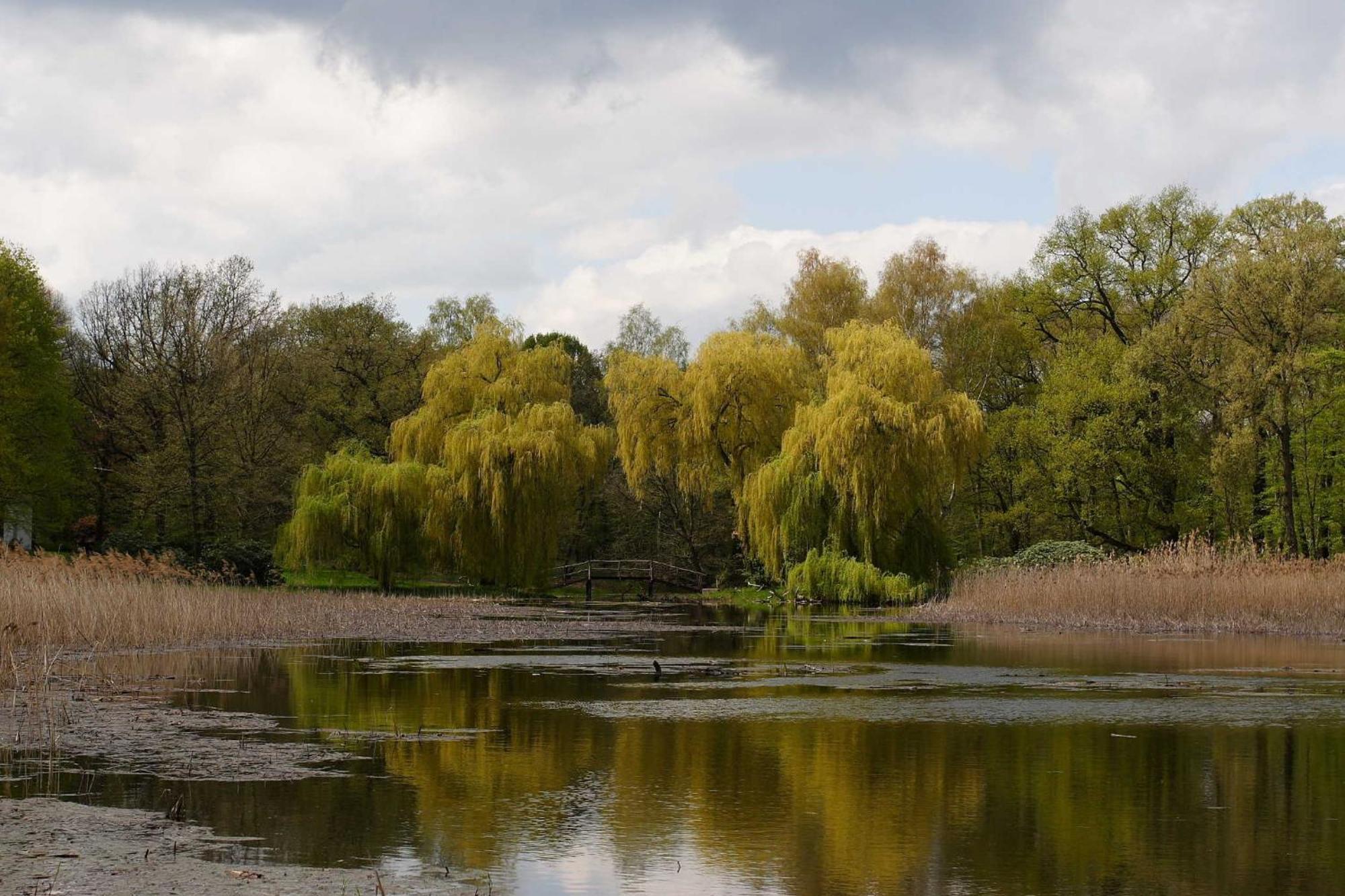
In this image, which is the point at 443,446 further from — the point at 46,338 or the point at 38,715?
the point at 38,715

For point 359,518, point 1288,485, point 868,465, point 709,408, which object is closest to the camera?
point 868,465

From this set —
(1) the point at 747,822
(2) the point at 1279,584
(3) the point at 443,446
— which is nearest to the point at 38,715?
(1) the point at 747,822

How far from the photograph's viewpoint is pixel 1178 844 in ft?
25.6

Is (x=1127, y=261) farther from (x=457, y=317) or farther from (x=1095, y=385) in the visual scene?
(x=457, y=317)

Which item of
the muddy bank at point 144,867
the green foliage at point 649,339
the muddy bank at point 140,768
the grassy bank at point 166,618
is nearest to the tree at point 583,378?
the green foliage at point 649,339

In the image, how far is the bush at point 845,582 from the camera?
3538 centimetres

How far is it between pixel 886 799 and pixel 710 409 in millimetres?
36402

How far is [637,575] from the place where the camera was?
48.8 metres

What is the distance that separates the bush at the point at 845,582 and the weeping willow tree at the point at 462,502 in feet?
28.1

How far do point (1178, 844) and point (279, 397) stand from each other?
5016cm

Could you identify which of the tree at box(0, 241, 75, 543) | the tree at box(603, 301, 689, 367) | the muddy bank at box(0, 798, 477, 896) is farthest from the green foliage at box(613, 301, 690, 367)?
the muddy bank at box(0, 798, 477, 896)

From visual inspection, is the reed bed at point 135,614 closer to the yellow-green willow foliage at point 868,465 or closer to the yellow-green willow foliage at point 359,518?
the yellow-green willow foliage at point 359,518

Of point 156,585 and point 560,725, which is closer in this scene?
point 560,725

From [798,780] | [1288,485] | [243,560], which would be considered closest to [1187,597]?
[1288,485]
